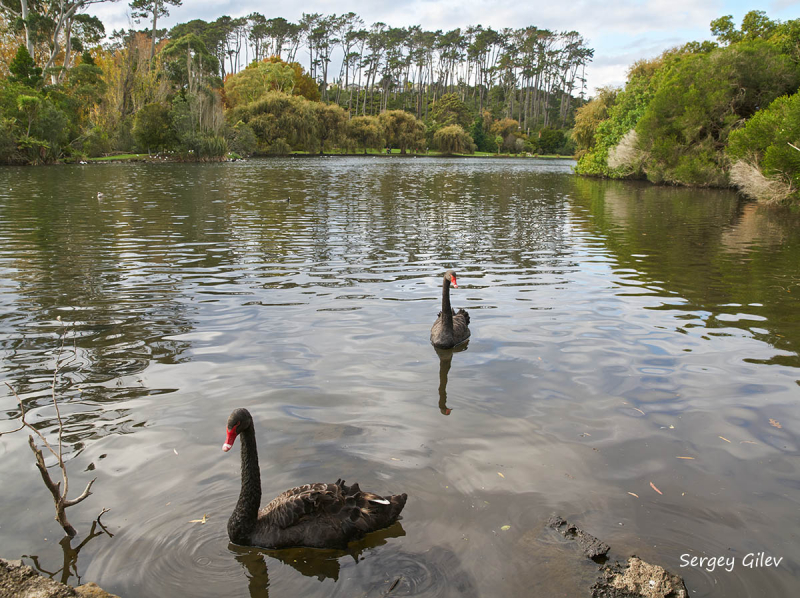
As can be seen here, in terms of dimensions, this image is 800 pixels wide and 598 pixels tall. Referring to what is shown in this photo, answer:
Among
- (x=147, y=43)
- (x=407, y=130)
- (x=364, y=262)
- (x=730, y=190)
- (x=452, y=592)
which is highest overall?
(x=147, y=43)

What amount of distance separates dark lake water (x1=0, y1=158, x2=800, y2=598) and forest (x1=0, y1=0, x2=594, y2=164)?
4787 centimetres

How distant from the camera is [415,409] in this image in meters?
5.92

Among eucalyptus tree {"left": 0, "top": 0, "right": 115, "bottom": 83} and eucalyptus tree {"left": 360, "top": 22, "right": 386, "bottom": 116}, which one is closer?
eucalyptus tree {"left": 0, "top": 0, "right": 115, "bottom": 83}

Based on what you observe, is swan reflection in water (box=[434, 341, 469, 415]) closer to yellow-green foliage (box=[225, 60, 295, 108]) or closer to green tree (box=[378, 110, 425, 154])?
yellow-green foliage (box=[225, 60, 295, 108])

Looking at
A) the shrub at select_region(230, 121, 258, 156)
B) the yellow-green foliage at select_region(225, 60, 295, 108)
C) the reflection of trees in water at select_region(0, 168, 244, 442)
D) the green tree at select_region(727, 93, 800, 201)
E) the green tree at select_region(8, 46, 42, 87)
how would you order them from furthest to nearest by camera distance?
the yellow-green foliage at select_region(225, 60, 295, 108), the shrub at select_region(230, 121, 258, 156), the green tree at select_region(8, 46, 42, 87), the green tree at select_region(727, 93, 800, 201), the reflection of trees in water at select_region(0, 168, 244, 442)

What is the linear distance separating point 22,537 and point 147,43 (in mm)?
89907

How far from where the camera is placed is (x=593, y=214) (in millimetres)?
23016

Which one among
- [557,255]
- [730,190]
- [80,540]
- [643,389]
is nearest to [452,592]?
[80,540]

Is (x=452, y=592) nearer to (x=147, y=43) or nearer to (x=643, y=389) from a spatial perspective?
(x=643, y=389)

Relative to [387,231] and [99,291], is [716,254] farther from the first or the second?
[99,291]

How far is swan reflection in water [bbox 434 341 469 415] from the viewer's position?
6.00 m

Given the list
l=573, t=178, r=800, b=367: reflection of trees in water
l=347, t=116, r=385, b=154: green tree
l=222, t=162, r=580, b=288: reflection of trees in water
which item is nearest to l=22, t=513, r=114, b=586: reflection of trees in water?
l=222, t=162, r=580, b=288: reflection of trees in water

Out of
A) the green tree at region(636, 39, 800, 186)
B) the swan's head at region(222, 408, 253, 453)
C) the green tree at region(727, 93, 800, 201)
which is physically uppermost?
the green tree at region(636, 39, 800, 186)

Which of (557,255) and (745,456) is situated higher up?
(557,255)
